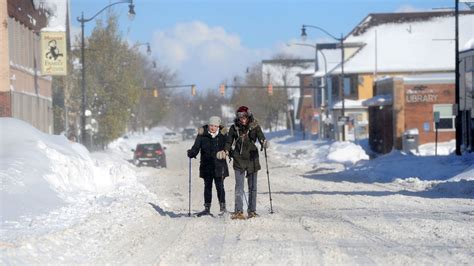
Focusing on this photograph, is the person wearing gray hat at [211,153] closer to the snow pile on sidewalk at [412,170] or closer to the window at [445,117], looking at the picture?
the snow pile on sidewalk at [412,170]

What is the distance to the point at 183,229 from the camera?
43.2 feet

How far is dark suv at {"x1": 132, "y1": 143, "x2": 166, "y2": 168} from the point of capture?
4581 centimetres

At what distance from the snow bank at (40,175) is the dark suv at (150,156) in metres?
16.3

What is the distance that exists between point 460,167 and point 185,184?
31.8 ft

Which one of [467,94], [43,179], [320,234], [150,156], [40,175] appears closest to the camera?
[320,234]

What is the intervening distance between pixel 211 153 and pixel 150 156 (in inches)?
1199

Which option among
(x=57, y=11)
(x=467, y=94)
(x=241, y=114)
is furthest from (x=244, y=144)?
(x=57, y=11)

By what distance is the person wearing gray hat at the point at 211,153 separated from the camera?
15547 mm

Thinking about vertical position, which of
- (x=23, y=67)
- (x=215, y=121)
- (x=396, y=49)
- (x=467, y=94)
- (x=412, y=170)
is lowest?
(x=412, y=170)

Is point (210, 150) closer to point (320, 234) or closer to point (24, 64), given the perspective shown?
point (320, 234)

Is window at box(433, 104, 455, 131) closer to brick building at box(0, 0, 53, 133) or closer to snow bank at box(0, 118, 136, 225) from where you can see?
brick building at box(0, 0, 53, 133)

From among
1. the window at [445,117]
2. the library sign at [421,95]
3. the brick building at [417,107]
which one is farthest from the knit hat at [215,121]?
the window at [445,117]

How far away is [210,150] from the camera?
15633 mm

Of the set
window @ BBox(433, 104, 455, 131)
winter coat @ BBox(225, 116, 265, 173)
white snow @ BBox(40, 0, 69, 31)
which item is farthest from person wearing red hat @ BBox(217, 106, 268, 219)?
window @ BBox(433, 104, 455, 131)
